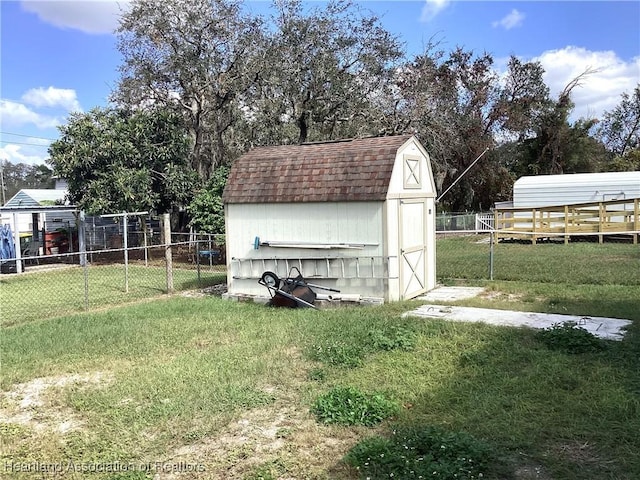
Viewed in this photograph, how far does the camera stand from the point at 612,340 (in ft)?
19.6

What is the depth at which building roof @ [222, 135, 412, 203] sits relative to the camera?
28.5 feet

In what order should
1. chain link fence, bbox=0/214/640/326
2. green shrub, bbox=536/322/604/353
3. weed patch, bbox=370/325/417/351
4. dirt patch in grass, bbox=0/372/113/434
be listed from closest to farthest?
dirt patch in grass, bbox=0/372/113/434 < green shrub, bbox=536/322/604/353 < weed patch, bbox=370/325/417/351 < chain link fence, bbox=0/214/640/326

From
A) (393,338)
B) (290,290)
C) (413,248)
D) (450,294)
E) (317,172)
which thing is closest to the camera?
(393,338)

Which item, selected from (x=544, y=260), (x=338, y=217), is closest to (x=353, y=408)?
(x=338, y=217)

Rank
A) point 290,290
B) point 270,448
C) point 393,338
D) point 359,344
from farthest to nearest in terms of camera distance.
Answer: point 290,290, point 393,338, point 359,344, point 270,448

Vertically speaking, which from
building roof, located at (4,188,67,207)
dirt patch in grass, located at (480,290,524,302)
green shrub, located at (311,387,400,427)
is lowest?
green shrub, located at (311,387,400,427)

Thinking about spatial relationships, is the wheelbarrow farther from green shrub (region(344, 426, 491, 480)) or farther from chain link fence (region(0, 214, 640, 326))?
green shrub (region(344, 426, 491, 480))

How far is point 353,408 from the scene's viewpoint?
14.2 feet

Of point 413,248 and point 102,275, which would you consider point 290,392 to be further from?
point 102,275

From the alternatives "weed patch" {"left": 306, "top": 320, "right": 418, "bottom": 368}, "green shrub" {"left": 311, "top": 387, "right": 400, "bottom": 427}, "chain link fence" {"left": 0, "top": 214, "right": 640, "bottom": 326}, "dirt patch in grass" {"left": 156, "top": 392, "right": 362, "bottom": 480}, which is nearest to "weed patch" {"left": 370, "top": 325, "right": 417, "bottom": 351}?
"weed patch" {"left": 306, "top": 320, "right": 418, "bottom": 368}

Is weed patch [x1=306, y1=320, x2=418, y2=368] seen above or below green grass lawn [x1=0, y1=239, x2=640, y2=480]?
above

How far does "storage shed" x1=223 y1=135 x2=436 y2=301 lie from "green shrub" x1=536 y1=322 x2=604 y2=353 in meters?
3.06

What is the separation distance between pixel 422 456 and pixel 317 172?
21.1 feet

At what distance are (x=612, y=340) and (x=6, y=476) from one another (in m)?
6.12
